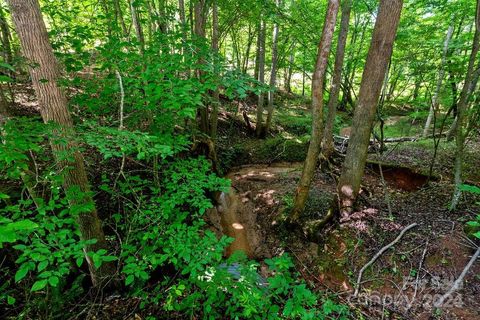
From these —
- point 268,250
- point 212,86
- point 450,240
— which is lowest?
point 268,250

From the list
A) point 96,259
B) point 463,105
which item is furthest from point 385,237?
point 96,259

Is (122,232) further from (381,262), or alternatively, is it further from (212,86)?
(381,262)

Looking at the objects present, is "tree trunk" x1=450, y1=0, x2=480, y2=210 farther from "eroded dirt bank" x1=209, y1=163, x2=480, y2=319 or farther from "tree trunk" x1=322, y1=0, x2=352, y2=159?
"tree trunk" x1=322, y1=0, x2=352, y2=159

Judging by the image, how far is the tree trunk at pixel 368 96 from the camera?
13.8 feet

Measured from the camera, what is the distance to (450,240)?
4.27m

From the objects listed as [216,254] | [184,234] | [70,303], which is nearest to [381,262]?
[216,254]

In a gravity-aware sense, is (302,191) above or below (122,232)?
above

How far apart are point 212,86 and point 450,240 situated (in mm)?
4757

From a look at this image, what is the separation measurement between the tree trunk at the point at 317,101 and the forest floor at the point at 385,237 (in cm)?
67

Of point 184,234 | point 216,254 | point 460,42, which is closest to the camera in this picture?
point 216,254

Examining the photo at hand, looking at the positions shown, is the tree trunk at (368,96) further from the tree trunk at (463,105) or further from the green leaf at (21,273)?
the green leaf at (21,273)

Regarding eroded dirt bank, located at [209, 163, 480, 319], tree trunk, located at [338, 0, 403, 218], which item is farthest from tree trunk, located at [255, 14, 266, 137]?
tree trunk, located at [338, 0, 403, 218]

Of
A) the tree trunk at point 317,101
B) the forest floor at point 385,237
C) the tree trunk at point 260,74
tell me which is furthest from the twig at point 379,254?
the tree trunk at point 260,74

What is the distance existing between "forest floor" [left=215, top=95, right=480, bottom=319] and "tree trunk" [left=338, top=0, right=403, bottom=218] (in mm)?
591
